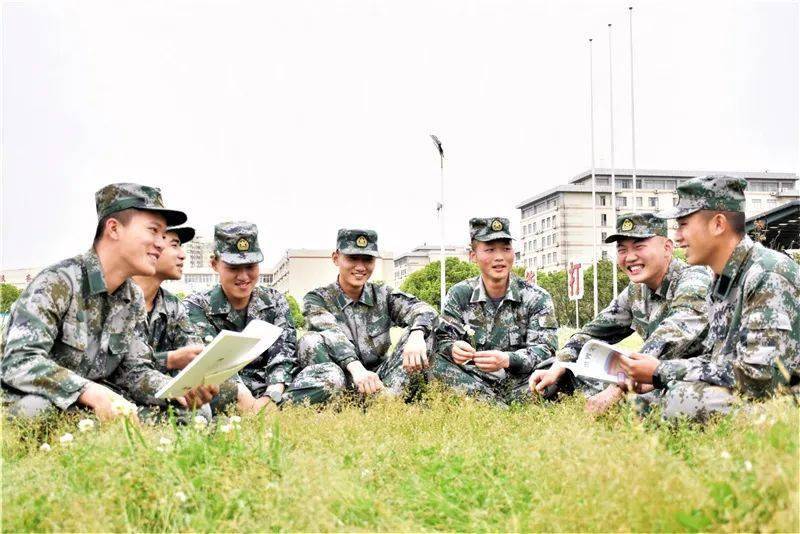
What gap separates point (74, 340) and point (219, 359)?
946 mm

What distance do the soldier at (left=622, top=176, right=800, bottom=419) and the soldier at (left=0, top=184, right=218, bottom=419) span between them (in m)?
3.03

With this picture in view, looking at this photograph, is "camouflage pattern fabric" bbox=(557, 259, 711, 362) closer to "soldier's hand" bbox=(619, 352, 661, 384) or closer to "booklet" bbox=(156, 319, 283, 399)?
"soldier's hand" bbox=(619, 352, 661, 384)

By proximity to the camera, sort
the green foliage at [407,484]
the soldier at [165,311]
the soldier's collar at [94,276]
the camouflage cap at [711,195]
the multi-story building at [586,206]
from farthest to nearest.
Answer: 1. the multi-story building at [586,206]
2. the soldier at [165,311]
3. the camouflage cap at [711,195]
4. the soldier's collar at [94,276]
5. the green foliage at [407,484]

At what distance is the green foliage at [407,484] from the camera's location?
10.1 ft

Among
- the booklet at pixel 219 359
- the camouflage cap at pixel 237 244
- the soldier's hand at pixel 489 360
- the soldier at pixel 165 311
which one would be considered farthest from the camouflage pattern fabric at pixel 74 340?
the soldier's hand at pixel 489 360

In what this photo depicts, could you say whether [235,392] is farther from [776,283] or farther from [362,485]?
[776,283]

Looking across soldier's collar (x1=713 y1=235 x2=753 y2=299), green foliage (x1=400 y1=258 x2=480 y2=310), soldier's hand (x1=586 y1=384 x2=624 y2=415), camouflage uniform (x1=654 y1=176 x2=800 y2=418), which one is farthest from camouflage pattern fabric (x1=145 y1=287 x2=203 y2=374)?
green foliage (x1=400 y1=258 x2=480 y2=310)

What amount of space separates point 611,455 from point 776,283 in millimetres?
2188

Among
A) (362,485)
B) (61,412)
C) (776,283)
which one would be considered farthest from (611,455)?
(61,412)

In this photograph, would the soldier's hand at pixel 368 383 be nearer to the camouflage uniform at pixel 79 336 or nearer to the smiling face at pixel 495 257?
the smiling face at pixel 495 257

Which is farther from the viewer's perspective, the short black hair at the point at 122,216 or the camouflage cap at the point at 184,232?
the camouflage cap at the point at 184,232

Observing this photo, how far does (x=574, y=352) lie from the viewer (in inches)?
280

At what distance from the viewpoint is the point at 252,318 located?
789 centimetres

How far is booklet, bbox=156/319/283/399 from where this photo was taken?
4.77 metres
